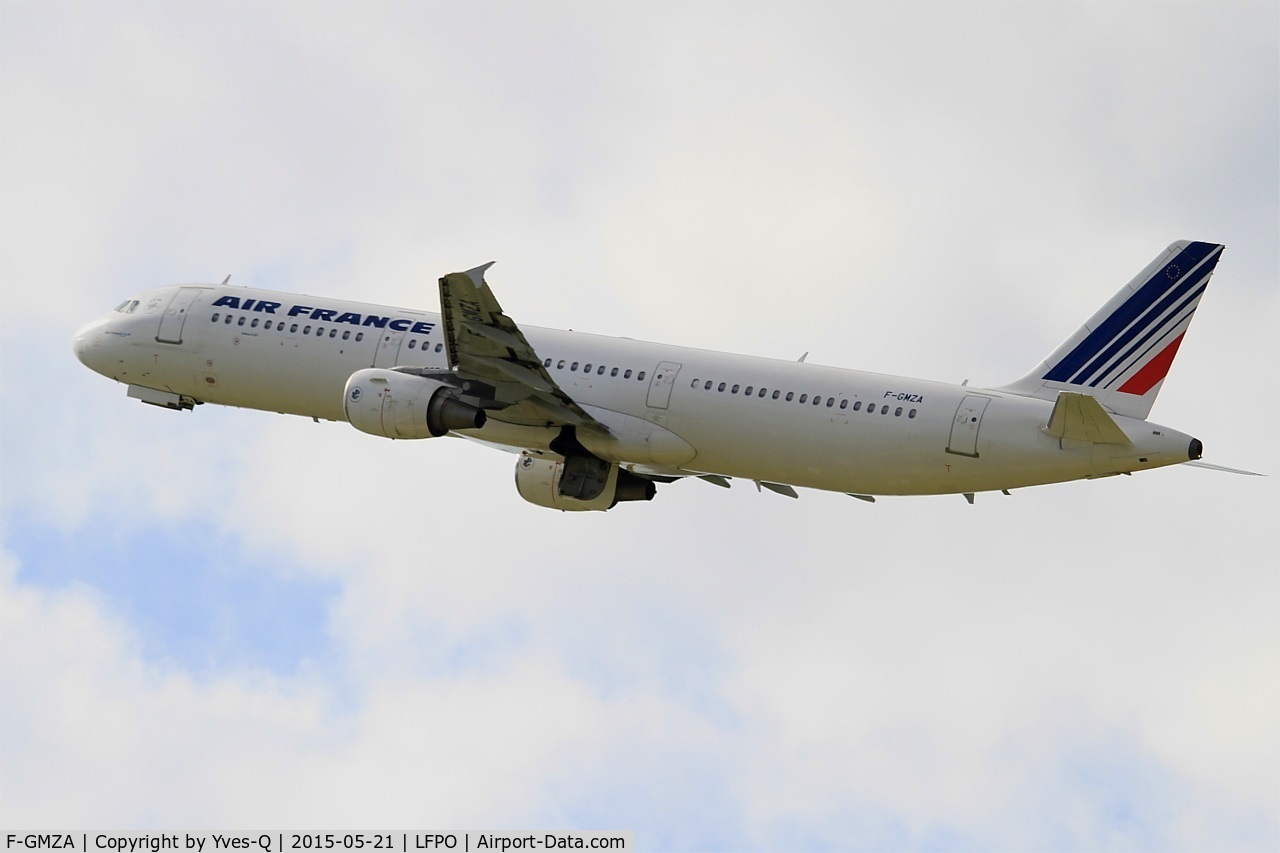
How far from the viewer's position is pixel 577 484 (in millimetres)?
44469

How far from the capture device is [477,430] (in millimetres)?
43719

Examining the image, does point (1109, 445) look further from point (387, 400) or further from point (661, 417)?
point (387, 400)

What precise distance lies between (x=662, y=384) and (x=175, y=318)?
13398mm

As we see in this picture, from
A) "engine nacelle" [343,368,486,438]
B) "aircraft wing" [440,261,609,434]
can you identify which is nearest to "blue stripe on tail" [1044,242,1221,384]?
"aircraft wing" [440,261,609,434]

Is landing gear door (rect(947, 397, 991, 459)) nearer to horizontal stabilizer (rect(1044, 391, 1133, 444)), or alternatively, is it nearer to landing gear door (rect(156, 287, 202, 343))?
horizontal stabilizer (rect(1044, 391, 1133, 444))

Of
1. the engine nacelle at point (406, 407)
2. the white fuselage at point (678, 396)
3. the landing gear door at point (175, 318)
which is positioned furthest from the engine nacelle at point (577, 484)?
the landing gear door at point (175, 318)

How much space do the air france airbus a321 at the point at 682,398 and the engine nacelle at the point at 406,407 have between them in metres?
0.04

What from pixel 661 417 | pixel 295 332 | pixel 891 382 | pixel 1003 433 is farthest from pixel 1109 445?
pixel 295 332

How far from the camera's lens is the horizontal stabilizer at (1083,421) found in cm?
3797

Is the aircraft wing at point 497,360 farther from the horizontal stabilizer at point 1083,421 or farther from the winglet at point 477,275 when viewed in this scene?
the horizontal stabilizer at point 1083,421

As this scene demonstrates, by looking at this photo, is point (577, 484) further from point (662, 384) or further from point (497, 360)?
point (497, 360)

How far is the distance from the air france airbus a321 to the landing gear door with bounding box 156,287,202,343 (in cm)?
46

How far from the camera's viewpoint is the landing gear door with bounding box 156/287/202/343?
47344mm

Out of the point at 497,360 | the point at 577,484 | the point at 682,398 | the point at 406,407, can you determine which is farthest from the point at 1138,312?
the point at 406,407
